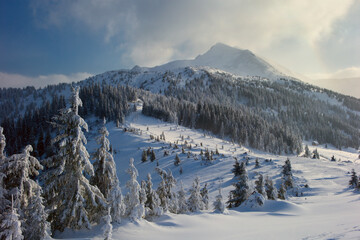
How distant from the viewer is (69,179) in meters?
11.2

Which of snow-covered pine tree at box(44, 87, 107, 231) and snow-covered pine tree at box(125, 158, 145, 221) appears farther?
snow-covered pine tree at box(125, 158, 145, 221)

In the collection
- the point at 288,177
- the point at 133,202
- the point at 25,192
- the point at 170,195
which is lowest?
the point at 170,195

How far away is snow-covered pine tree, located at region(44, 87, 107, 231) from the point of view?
10.7 m

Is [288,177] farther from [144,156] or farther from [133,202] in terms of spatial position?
[144,156]

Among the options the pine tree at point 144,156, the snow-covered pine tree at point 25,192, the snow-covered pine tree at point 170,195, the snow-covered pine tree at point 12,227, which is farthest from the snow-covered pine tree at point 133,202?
the pine tree at point 144,156

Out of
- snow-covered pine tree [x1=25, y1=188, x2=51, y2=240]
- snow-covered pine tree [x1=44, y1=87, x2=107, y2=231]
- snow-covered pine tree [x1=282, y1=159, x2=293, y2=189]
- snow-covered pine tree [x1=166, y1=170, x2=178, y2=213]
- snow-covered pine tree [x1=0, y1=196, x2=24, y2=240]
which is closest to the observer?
snow-covered pine tree [x1=0, y1=196, x2=24, y2=240]

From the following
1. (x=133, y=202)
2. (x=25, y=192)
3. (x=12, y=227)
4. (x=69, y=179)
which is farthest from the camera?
(x=133, y=202)

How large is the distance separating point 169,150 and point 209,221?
47800mm

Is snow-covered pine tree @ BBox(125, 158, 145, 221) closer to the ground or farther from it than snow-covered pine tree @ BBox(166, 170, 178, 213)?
farther from it

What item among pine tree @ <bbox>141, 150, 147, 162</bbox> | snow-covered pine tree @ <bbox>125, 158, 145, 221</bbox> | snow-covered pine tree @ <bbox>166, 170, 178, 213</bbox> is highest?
pine tree @ <bbox>141, 150, 147, 162</bbox>

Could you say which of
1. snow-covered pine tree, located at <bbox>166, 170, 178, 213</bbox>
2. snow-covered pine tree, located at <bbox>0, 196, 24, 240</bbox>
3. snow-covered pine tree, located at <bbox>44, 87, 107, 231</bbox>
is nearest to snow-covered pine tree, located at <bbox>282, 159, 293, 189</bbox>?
snow-covered pine tree, located at <bbox>166, 170, 178, 213</bbox>

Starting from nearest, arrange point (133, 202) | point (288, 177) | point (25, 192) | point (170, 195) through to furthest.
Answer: point (25, 192), point (133, 202), point (170, 195), point (288, 177)

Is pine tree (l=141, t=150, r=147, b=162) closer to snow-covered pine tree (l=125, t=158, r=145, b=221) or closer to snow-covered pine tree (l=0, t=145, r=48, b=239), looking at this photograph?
snow-covered pine tree (l=125, t=158, r=145, b=221)

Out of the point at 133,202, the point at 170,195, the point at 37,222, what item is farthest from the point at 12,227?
the point at 170,195
